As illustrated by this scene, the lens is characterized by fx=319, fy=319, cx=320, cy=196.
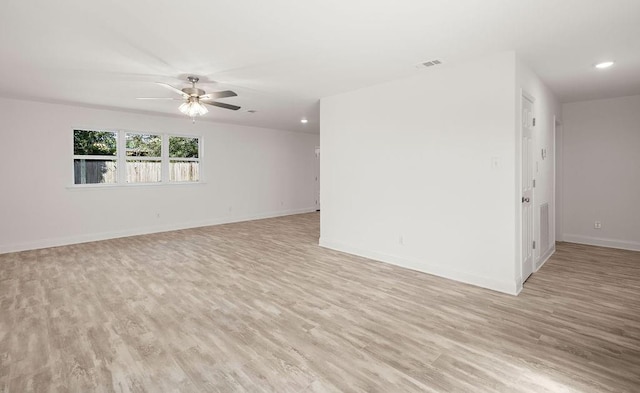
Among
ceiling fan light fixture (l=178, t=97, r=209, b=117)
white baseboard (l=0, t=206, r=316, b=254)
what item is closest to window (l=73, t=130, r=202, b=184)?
white baseboard (l=0, t=206, r=316, b=254)

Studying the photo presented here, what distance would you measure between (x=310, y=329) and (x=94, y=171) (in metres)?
5.91

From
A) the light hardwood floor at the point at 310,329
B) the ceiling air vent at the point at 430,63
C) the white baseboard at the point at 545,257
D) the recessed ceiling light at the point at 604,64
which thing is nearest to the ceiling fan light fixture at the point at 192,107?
the light hardwood floor at the point at 310,329

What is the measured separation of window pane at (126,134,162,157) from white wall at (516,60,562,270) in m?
6.84

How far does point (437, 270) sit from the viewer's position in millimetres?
3955

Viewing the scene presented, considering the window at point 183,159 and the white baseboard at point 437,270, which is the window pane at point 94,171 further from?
the white baseboard at point 437,270

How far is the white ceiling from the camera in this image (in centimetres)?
241

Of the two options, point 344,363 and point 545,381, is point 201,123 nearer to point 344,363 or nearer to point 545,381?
point 344,363

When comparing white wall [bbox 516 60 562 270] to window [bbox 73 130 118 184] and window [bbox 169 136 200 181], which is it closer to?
window [bbox 169 136 200 181]

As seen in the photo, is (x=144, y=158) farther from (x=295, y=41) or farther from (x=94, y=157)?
(x=295, y=41)

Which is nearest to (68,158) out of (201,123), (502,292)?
(201,123)

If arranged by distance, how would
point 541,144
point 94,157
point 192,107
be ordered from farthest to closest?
1. point 94,157
2. point 541,144
3. point 192,107

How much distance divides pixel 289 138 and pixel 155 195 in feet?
13.6

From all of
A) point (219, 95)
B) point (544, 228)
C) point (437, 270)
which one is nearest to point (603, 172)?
point (544, 228)

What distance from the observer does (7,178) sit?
17.5 feet
